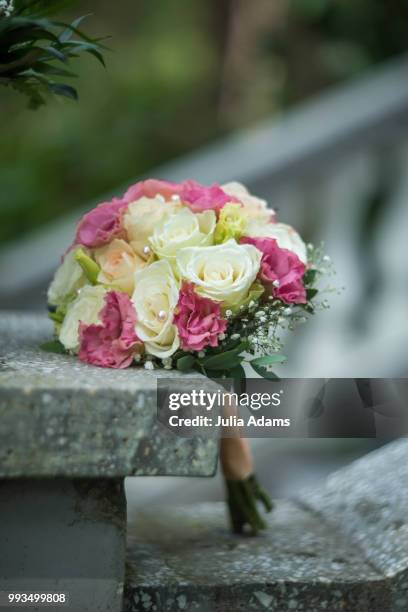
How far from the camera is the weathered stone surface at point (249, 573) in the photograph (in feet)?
3.79

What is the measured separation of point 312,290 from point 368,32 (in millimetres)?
2519

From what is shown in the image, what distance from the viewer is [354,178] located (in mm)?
3047

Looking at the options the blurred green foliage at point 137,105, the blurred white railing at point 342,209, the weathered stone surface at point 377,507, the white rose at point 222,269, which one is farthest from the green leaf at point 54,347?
the blurred green foliage at point 137,105

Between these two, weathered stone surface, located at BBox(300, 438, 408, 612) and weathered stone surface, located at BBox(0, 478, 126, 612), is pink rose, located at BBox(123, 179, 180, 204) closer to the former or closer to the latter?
weathered stone surface, located at BBox(0, 478, 126, 612)

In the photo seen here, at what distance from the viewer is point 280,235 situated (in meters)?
1.25

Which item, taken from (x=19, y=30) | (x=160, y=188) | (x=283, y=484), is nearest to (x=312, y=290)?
(x=160, y=188)

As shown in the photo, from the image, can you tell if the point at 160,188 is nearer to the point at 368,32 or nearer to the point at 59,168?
the point at 368,32

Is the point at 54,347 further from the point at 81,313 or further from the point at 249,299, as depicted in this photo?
the point at 249,299

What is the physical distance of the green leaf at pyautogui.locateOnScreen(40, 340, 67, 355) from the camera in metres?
1.26

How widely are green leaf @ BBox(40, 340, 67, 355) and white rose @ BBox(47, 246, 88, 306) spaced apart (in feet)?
0.20

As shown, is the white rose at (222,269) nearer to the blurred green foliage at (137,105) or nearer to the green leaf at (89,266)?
the green leaf at (89,266)

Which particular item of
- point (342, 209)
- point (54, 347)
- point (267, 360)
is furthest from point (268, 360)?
point (342, 209)

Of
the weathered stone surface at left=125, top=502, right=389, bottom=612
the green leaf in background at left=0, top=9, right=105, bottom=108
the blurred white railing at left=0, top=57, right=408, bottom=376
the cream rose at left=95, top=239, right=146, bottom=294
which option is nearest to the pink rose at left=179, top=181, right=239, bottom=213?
the cream rose at left=95, top=239, right=146, bottom=294

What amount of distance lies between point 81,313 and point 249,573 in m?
0.42
